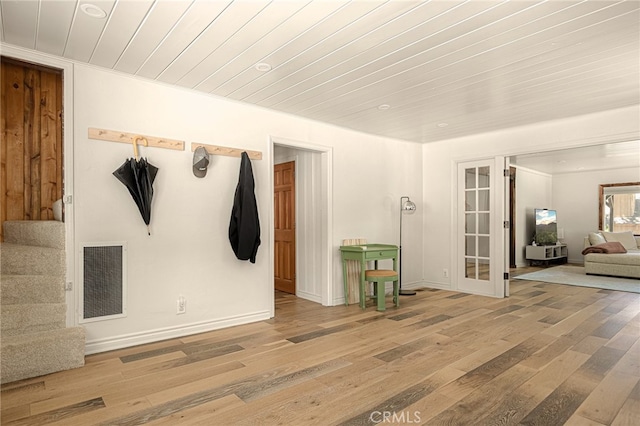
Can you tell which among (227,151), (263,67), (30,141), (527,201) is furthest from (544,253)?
(30,141)

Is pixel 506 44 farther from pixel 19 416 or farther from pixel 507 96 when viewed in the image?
pixel 19 416

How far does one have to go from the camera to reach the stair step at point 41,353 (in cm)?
243

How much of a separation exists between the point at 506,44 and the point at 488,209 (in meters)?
3.13

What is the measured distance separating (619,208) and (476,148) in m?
6.60

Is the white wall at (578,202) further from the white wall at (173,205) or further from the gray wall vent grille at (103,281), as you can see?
the gray wall vent grille at (103,281)

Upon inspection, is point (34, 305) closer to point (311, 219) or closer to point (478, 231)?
point (311, 219)

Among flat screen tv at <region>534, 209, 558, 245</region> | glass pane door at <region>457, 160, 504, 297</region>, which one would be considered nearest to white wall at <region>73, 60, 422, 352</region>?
glass pane door at <region>457, 160, 504, 297</region>

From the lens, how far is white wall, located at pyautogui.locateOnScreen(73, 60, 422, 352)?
298 centimetres

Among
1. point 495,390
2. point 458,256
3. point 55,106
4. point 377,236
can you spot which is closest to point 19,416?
point 55,106

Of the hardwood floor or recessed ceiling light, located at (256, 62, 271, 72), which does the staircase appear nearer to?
the hardwood floor

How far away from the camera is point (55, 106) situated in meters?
3.06

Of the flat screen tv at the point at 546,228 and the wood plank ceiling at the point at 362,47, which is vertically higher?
the wood plank ceiling at the point at 362,47

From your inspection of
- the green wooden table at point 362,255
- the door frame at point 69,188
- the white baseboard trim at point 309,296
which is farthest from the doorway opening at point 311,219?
the door frame at point 69,188

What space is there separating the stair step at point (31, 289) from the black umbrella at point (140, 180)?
31.3 inches
